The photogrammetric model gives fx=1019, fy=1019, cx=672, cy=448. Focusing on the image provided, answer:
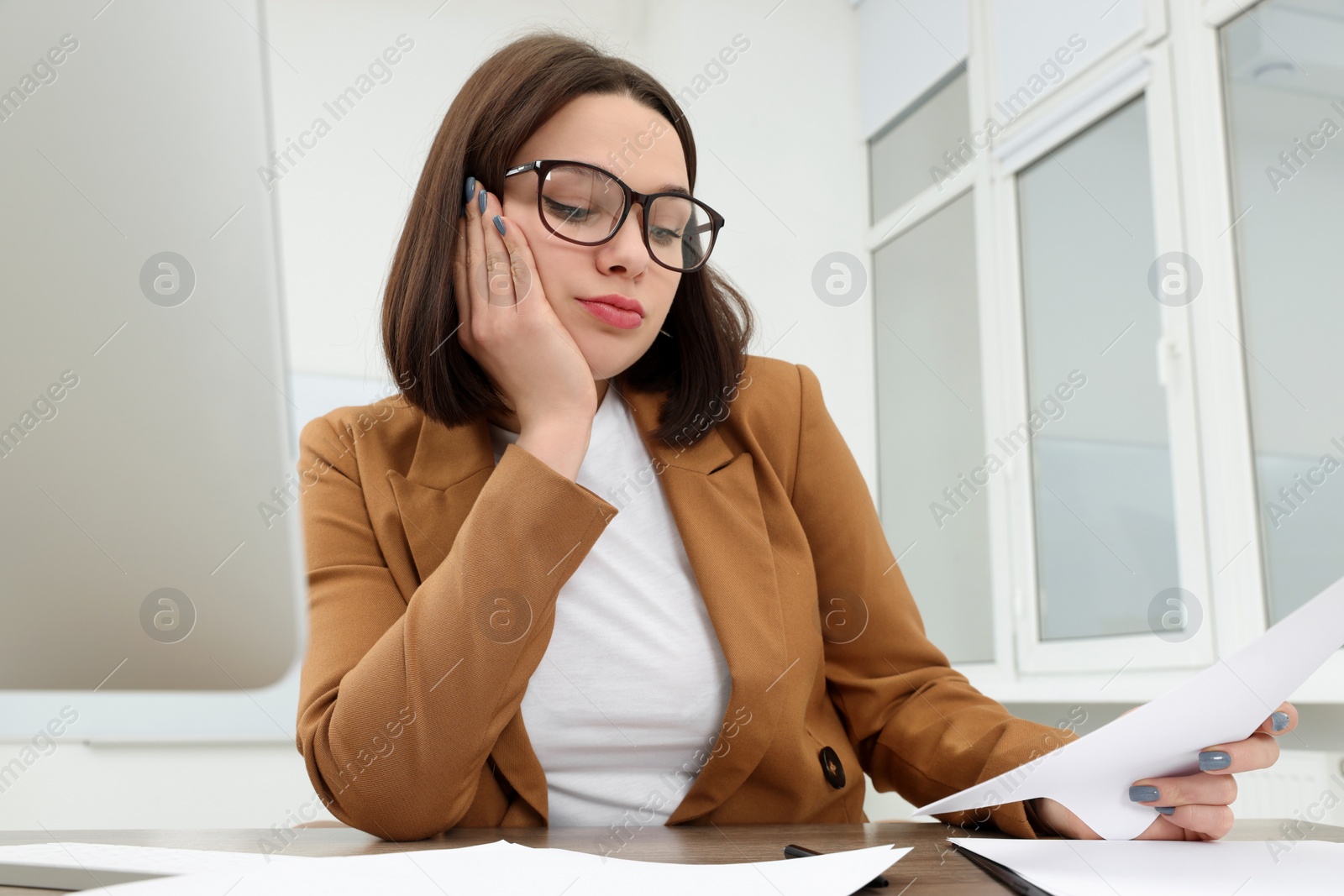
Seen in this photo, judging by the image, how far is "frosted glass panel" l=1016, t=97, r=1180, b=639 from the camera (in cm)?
273

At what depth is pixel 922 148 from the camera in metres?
3.89

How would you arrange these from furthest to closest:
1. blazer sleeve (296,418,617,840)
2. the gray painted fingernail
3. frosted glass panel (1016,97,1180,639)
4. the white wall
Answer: the white wall < frosted glass panel (1016,97,1180,639) < blazer sleeve (296,418,617,840) < the gray painted fingernail

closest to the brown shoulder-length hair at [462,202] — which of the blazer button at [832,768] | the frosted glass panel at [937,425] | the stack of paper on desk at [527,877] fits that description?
the blazer button at [832,768]

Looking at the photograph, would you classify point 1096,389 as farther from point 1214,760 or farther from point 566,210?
point 1214,760

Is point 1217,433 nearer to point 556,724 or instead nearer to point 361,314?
point 556,724

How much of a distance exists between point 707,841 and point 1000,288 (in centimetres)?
296

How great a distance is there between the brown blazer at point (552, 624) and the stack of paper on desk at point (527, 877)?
0.25 m

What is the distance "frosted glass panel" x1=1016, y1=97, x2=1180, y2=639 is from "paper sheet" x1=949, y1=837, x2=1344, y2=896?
2.07 metres

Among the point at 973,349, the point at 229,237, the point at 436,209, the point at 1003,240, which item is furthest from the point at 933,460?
the point at 229,237

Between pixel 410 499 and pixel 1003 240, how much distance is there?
9.21 feet

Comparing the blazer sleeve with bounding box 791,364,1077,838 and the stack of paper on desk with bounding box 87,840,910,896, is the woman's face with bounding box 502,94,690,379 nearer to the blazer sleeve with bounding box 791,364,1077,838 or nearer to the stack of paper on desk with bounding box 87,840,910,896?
the blazer sleeve with bounding box 791,364,1077,838

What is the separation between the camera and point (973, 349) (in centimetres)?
358

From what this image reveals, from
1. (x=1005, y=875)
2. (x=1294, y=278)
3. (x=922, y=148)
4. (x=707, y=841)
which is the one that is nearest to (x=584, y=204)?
(x=707, y=841)

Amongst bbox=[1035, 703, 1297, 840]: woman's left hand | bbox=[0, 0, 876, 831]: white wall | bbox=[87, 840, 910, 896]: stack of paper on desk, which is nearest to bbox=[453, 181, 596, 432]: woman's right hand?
bbox=[87, 840, 910, 896]: stack of paper on desk
